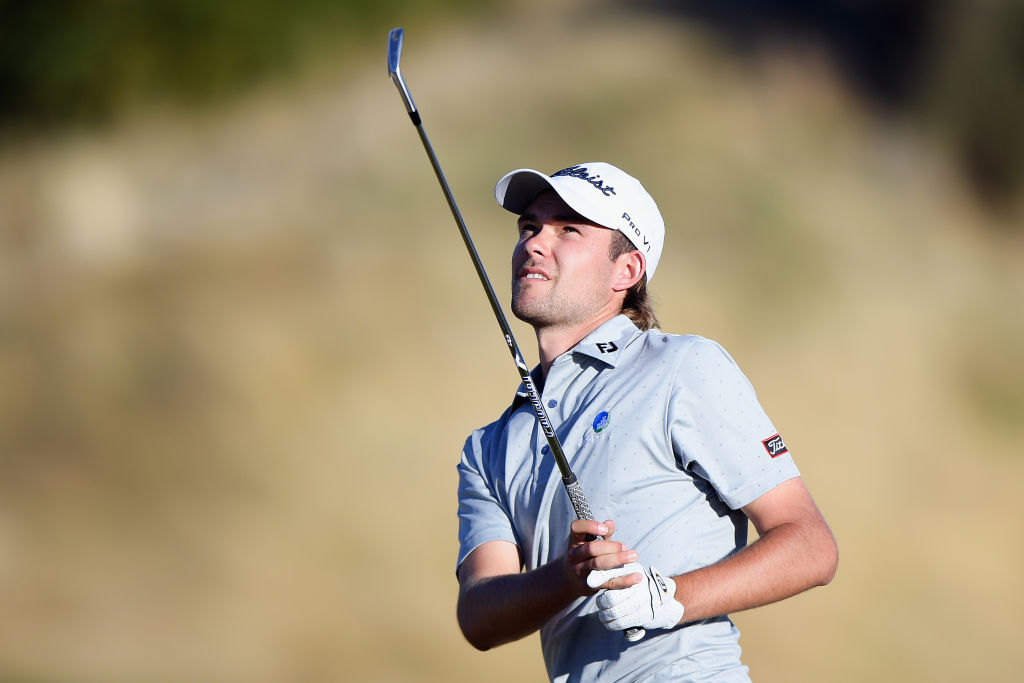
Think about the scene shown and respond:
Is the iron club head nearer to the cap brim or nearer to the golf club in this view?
the golf club

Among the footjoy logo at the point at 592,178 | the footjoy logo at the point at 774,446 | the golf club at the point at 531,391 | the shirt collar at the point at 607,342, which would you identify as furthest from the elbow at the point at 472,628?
the footjoy logo at the point at 592,178

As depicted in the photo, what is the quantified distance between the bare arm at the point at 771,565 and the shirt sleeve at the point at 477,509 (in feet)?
1.26

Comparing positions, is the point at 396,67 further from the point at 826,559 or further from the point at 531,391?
the point at 826,559

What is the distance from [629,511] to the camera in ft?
5.34

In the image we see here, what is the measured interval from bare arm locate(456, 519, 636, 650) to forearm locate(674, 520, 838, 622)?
0.13 m

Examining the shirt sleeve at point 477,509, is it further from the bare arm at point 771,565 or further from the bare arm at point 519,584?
the bare arm at point 771,565

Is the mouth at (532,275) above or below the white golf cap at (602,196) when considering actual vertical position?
below

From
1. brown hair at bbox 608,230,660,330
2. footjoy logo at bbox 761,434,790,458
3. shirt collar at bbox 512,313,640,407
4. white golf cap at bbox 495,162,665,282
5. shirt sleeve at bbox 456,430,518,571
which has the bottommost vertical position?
footjoy logo at bbox 761,434,790,458

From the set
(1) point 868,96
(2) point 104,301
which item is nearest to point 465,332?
(2) point 104,301

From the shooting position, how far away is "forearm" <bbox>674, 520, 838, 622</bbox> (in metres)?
1.50

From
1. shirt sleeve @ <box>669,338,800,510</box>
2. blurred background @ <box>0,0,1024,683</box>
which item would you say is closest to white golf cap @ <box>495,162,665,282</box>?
shirt sleeve @ <box>669,338,800,510</box>

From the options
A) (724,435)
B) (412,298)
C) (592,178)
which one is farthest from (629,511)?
(412,298)

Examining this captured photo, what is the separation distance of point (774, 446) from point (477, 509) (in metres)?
0.49

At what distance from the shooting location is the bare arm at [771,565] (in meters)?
1.51
